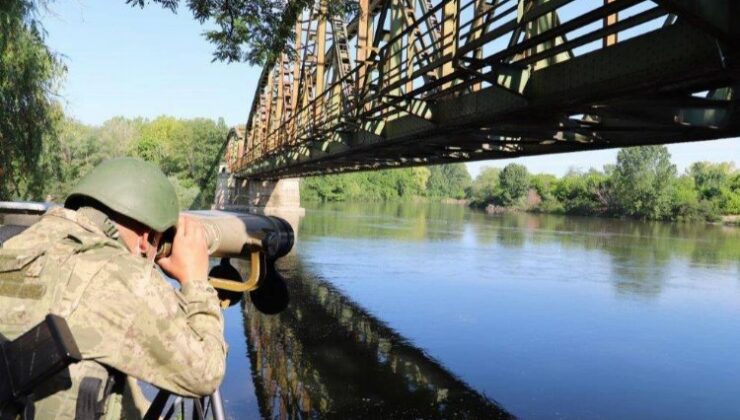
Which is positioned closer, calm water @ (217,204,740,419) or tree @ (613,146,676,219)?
calm water @ (217,204,740,419)

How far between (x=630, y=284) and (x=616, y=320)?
5630mm

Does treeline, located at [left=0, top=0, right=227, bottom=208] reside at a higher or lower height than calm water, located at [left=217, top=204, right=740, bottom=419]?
higher

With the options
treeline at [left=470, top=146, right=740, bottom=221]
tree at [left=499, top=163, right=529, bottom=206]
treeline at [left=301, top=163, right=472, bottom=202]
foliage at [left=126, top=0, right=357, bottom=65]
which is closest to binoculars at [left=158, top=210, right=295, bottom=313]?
foliage at [left=126, top=0, right=357, bottom=65]

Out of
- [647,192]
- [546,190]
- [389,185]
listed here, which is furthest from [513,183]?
[389,185]

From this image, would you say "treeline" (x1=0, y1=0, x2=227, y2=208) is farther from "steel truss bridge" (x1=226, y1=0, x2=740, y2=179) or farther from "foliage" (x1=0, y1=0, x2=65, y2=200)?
"steel truss bridge" (x1=226, y1=0, x2=740, y2=179)

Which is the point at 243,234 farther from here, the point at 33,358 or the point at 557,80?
the point at 557,80

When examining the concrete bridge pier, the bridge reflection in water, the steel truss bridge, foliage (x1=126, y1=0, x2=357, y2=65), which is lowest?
the bridge reflection in water

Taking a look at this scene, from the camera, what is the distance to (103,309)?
167cm

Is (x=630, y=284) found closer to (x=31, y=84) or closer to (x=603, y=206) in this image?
(x=31, y=84)

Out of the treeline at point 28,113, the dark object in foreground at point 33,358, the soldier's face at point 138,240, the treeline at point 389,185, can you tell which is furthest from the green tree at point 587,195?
the dark object in foreground at point 33,358

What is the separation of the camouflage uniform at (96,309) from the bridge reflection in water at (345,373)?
6.31 m

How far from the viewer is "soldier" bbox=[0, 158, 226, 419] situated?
1.68 meters

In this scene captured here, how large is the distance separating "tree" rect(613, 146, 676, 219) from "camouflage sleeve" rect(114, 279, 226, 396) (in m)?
76.8

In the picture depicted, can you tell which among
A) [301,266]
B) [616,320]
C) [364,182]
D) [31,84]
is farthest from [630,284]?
[364,182]
